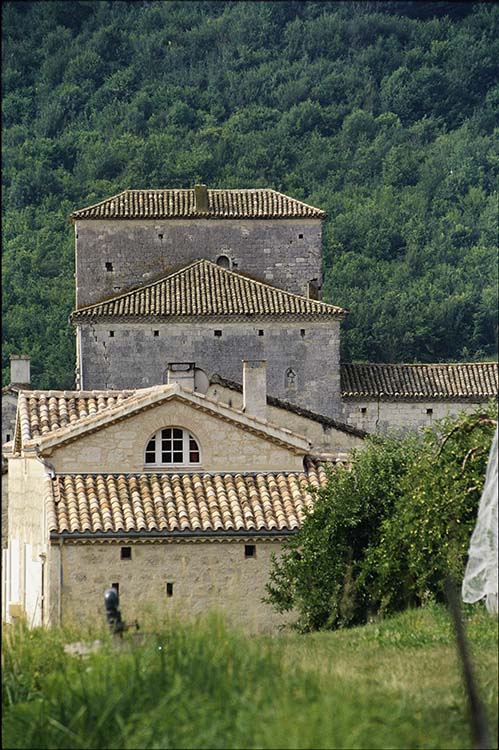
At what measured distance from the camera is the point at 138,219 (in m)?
51.3

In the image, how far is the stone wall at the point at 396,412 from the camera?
48.1 m

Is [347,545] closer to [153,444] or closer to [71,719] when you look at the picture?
[153,444]

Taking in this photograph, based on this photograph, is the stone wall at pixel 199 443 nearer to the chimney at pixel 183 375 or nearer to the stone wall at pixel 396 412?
the chimney at pixel 183 375

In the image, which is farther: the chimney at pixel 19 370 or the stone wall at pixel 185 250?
the chimney at pixel 19 370

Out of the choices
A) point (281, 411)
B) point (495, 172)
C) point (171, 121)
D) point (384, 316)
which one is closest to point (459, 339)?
point (384, 316)

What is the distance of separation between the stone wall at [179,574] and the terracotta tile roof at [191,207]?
2684 centimetres

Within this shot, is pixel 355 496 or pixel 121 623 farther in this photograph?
pixel 355 496

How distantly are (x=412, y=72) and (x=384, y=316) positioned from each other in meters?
19.6

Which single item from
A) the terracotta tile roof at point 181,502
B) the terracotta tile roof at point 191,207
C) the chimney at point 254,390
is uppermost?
the terracotta tile roof at point 191,207

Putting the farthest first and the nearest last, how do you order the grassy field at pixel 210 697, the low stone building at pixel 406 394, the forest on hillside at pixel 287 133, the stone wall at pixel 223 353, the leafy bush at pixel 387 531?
the forest on hillside at pixel 287 133 < the low stone building at pixel 406 394 < the stone wall at pixel 223 353 < the leafy bush at pixel 387 531 < the grassy field at pixel 210 697

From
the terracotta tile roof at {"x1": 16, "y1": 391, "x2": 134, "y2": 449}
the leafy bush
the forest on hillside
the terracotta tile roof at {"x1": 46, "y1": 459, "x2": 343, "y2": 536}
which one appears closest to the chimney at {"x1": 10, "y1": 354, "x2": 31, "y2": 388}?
the forest on hillside

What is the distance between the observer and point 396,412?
48.9 metres

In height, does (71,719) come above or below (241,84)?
below

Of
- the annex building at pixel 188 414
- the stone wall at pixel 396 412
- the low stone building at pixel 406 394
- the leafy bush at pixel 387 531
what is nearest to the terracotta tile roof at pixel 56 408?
the annex building at pixel 188 414
